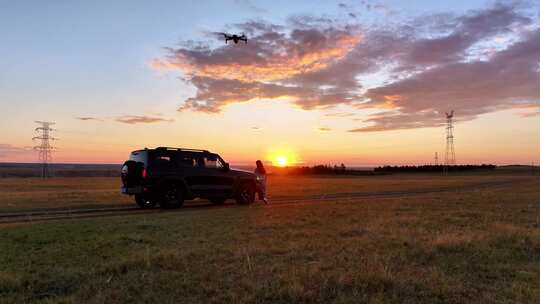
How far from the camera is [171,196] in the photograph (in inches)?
715

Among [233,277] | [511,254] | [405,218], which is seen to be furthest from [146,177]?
[511,254]

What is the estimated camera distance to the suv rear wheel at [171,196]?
18.0m

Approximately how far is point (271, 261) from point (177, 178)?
11.2 m

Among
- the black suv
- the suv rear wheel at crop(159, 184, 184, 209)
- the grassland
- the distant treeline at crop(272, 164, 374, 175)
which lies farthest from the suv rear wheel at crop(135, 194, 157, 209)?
the distant treeline at crop(272, 164, 374, 175)

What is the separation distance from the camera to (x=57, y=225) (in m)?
12.3

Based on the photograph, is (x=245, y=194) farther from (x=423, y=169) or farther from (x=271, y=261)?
(x=423, y=169)

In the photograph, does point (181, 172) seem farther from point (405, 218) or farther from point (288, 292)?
point (288, 292)

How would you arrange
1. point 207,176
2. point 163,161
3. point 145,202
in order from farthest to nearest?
point 207,176 < point 145,202 < point 163,161

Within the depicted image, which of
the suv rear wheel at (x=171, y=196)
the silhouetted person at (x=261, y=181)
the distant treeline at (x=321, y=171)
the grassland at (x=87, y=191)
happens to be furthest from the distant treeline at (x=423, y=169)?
the suv rear wheel at (x=171, y=196)

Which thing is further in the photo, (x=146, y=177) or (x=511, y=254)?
(x=146, y=177)

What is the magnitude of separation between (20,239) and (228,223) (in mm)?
5232

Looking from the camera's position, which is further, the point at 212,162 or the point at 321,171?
the point at 321,171

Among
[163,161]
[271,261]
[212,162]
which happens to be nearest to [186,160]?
[163,161]

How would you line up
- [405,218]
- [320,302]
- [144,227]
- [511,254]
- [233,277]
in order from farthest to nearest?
[405,218], [144,227], [511,254], [233,277], [320,302]
